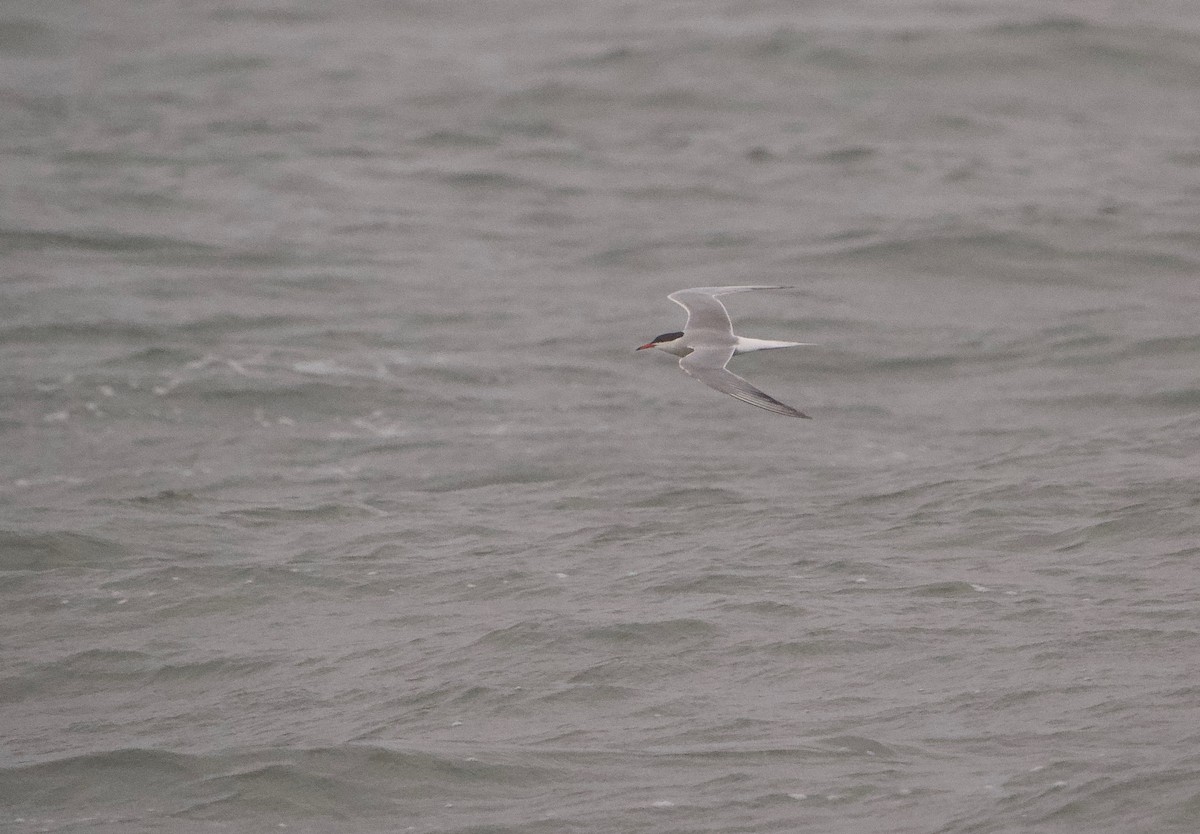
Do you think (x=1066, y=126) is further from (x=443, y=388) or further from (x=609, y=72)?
(x=443, y=388)

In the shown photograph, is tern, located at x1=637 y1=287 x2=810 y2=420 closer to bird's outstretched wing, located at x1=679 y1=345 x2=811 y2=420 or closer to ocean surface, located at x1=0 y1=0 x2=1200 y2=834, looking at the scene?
bird's outstretched wing, located at x1=679 y1=345 x2=811 y2=420

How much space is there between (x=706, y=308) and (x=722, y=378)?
77.5 inches

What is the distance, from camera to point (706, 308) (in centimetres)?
1185

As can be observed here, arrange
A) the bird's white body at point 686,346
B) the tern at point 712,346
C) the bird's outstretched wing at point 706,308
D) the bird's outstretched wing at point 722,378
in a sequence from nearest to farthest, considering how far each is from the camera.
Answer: the bird's outstretched wing at point 722,378 < the tern at point 712,346 < the bird's white body at point 686,346 < the bird's outstretched wing at point 706,308

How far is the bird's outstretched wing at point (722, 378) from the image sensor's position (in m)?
9.33

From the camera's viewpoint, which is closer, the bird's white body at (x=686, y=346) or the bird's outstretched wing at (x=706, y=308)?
the bird's white body at (x=686, y=346)

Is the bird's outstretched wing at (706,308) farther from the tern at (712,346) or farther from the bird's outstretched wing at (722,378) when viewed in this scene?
the bird's outstretched wing at (722,378)

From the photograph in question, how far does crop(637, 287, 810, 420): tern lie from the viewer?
31.6ft

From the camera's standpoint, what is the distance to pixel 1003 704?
8.90 meters

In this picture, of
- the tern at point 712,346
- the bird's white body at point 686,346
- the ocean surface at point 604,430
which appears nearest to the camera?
the ocean surface at point 604,430

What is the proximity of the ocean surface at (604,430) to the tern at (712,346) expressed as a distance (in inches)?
53.2

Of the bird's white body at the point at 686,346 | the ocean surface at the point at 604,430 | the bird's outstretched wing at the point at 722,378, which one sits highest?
the bird's outstretched wing at the point at 722,378

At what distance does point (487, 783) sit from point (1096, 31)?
19400mm

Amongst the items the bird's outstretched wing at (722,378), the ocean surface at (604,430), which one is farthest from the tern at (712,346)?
the ocean surface at (604,430)
